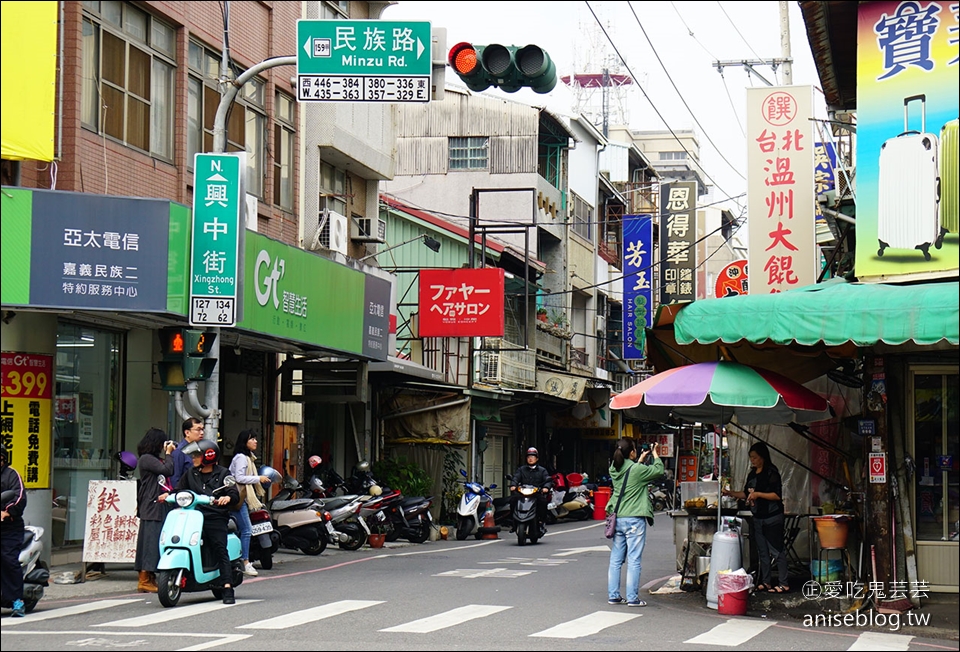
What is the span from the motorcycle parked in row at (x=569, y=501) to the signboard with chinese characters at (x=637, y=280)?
15.1 feet

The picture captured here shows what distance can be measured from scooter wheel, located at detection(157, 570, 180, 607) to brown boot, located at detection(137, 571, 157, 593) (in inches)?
66.7

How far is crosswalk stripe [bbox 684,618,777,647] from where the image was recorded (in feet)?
35.5

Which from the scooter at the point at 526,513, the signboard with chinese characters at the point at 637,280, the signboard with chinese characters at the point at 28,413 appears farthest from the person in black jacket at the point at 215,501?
the signboard with chinese characters at the point at 637,280

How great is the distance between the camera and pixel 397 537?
77.5 feet

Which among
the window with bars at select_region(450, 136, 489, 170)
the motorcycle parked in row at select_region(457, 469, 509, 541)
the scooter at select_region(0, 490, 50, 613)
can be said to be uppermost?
the window with bars at select_region(450, 136, 489, 170)

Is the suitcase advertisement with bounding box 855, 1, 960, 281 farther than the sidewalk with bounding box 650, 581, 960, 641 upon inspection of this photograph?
Yes

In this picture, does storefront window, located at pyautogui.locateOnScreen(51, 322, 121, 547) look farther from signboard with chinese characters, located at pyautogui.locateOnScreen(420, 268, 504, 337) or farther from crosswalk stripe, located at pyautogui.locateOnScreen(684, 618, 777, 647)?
signboard with chinese characters, located at pyautogui.locateOnScreen(420, 268, 504, 337)

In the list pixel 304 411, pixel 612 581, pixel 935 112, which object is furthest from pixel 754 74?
pixel 612 581

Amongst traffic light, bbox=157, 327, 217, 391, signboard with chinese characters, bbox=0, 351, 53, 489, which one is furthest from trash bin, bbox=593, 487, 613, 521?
traffic light, bbox=157, 327, 217, 391

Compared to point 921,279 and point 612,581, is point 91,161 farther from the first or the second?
point 921,279

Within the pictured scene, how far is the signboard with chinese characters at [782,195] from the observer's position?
17.5 metres

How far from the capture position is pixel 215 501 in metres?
13.0

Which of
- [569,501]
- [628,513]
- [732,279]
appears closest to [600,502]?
[569,501]

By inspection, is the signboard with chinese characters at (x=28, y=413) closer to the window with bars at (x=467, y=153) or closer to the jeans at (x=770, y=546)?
the jeans at (x=770, y=546)
